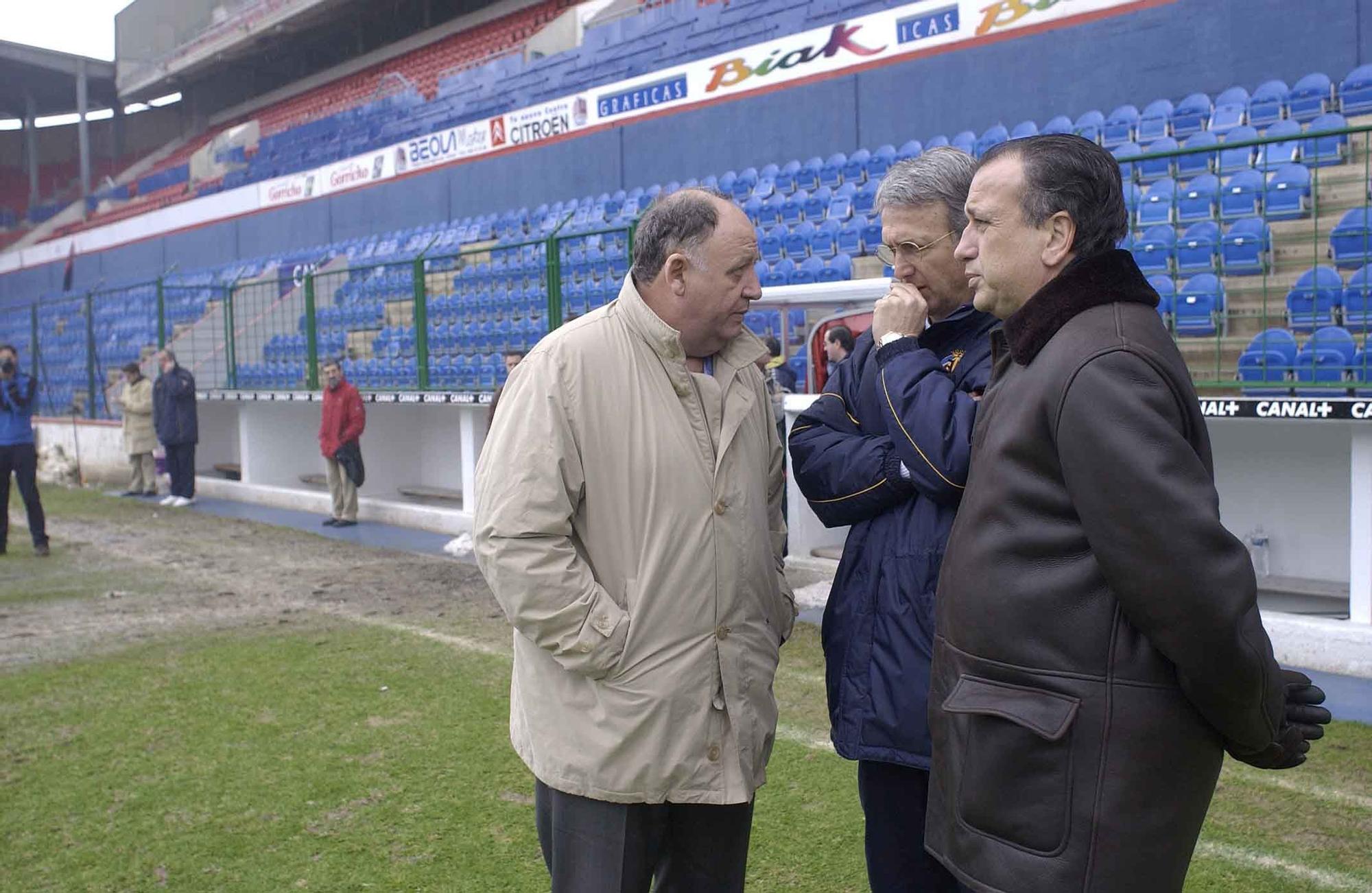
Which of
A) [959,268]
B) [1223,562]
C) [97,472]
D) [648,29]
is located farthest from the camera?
[648,29]

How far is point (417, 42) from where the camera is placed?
28.7m

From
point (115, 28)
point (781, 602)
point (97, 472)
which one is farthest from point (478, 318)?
point (115, 28)

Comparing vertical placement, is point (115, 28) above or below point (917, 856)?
above

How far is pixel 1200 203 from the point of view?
25.2 feet

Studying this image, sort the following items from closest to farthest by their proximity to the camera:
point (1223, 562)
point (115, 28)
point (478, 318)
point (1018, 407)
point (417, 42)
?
point (1223, 562), point (1018, 407), point (478, 318), point (417, 42), point (115, 28)

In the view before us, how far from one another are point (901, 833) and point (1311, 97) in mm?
9784

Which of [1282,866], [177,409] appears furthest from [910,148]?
[1282,866]

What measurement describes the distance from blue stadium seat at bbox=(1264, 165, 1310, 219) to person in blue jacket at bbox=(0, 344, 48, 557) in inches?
397

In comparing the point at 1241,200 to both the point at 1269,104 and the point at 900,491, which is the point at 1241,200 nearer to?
the point at 1269,104

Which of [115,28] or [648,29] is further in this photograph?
[115,28]

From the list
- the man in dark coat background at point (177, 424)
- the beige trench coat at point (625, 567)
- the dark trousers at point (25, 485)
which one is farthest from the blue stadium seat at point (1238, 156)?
the man in dark coat background at point (177, 424)

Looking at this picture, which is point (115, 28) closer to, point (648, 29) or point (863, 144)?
point (648, 29)

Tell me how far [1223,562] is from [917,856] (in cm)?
102

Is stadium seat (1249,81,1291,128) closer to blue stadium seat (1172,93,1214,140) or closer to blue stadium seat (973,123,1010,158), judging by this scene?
blue stadium seat (1172,93,1214,140)
